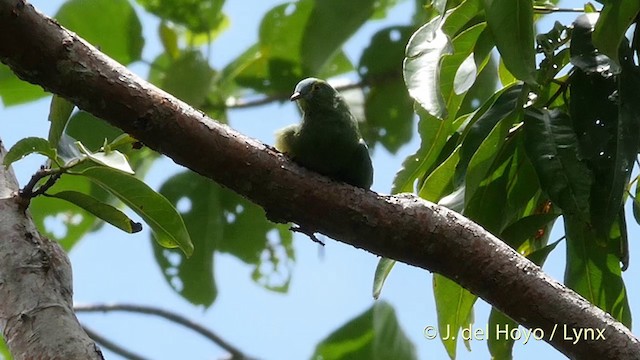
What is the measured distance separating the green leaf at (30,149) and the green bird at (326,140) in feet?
1.59

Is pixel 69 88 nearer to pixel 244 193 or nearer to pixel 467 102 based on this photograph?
pixel 244 193

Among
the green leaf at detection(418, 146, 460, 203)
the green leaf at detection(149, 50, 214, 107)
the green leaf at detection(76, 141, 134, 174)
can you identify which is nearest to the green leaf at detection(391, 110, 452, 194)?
the green leaf at detection(418, 146, 460, 203)

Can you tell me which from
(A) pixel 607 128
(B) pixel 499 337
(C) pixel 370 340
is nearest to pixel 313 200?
(A) pixel 607 128

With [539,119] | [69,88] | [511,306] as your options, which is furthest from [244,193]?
[539,119]

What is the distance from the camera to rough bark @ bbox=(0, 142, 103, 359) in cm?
164

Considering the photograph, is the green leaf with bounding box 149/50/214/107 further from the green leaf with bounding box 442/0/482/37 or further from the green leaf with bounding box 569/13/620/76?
the green leaf with bounding box 569/13/620/76

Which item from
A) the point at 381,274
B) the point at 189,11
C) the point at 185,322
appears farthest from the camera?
the point at 185,322

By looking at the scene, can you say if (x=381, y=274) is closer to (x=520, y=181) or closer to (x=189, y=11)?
(x=520, y=181)

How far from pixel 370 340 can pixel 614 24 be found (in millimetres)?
1619

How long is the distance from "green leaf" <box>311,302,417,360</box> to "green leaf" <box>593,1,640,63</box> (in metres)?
1.56

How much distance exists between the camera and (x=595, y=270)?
2135mm

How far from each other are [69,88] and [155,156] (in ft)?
6.46

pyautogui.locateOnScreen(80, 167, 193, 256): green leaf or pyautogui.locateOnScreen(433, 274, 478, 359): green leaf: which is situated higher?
pyautogui.locateOnScreen(80, 167, 193, 256): green leaf

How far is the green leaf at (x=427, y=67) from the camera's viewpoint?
5.89ft
